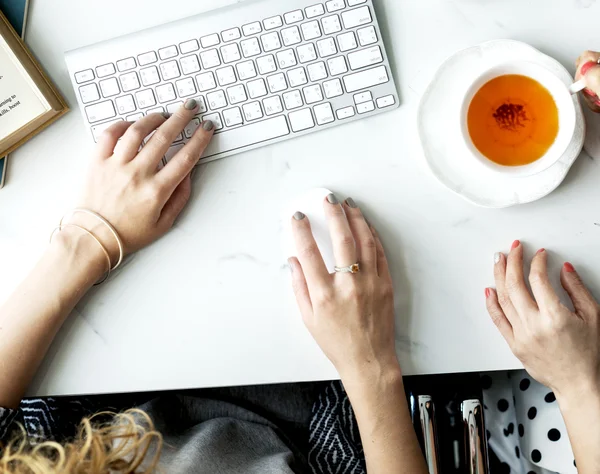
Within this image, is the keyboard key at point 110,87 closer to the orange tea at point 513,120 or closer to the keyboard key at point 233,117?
the keyboard key at point 233,117

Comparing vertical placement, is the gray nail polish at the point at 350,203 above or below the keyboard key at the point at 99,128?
below

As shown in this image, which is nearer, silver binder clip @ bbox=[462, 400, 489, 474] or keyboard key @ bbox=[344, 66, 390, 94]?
keyboard key @ bbox=[344, 66, 390, 94]

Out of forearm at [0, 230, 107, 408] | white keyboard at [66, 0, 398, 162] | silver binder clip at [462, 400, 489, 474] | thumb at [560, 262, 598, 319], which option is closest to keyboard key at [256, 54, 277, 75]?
white keyboard at [66, 0, 398, 162]

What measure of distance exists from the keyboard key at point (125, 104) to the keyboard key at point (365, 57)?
29 centimetres

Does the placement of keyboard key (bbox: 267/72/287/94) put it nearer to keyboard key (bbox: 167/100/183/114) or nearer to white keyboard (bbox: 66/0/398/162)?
white keyboard (bbox: 66/0/398/162)

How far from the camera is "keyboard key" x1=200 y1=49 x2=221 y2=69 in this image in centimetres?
68

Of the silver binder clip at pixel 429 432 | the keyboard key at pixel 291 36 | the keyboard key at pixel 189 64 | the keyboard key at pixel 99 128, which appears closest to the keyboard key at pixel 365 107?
the keyboard key at pixel 291 36

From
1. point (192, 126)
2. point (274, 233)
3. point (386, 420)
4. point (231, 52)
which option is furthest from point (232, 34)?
point (386, 420)

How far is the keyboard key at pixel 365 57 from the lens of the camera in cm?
67

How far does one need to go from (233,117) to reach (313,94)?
0.11 metres

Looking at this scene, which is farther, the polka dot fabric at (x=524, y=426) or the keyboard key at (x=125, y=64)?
the polka dot fabric at (x=524, y=426)

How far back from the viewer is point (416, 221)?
0.69 meters

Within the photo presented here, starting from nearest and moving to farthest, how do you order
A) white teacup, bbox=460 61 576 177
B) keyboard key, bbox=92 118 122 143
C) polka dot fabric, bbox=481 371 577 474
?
white teacup, bbox=460 61 576 177
keyboard key, bbox=92 118 122 143
polka dot fabric, bbox=481 371 577 474

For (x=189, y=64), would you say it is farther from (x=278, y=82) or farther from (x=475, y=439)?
(x=475, y=439)
